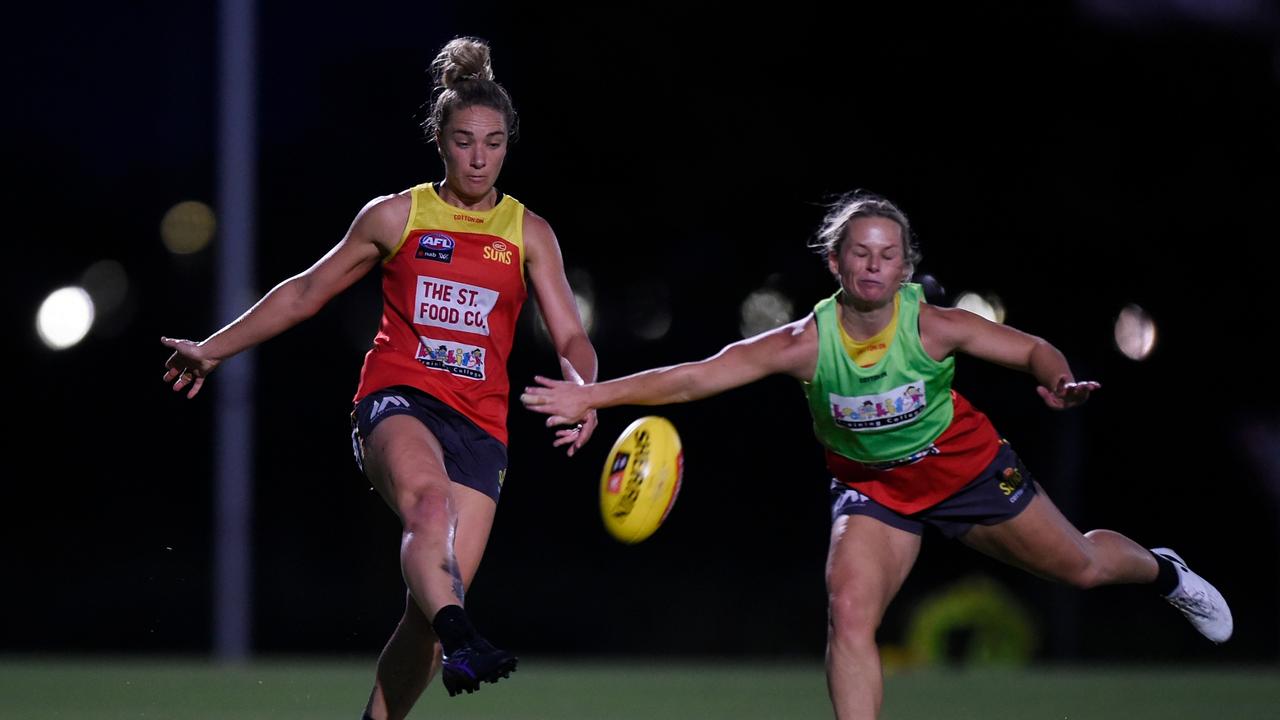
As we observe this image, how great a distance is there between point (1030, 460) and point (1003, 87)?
405cm

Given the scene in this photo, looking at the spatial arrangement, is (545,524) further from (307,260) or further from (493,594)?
(307,260)

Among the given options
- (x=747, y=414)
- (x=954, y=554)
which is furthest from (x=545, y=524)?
(x=954, y=554)

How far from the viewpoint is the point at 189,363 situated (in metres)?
5.86

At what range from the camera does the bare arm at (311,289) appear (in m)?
5.75

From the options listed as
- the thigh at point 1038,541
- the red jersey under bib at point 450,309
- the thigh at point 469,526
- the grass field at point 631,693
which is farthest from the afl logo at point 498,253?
the grass field at point 631,693

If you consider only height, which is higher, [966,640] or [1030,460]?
[1030,460]

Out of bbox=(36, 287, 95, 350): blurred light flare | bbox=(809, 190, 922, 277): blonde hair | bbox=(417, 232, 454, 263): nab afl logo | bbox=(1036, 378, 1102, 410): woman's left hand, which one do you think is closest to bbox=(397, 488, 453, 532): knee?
bbox=(417, 232, 454, 263): nab afl logo

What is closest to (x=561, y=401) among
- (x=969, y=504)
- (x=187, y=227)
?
(x=969, y=504)

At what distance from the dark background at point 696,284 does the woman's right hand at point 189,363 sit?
9042 mm

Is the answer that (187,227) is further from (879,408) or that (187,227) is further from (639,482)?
(879,408)

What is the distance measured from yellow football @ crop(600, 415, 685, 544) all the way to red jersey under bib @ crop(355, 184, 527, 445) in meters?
0.42

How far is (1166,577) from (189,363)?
3789 millimetres

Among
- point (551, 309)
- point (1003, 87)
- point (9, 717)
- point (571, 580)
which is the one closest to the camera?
point (551, 309)

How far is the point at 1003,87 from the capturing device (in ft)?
53.9
